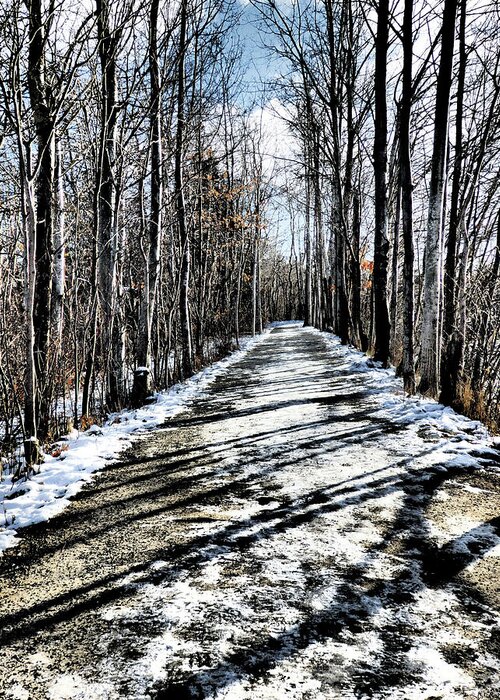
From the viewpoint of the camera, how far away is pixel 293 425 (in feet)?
18.1

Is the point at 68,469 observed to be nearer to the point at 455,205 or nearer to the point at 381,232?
the point at 381,232

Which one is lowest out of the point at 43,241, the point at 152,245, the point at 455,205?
the point at 43,241

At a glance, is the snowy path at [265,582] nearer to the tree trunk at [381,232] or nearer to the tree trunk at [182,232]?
the tree trunk at [381,232]

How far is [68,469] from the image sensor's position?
412 cm

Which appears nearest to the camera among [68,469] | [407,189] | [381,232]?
[68,469]

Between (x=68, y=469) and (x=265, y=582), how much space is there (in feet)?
8.06

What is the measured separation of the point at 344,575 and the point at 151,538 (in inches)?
47.9

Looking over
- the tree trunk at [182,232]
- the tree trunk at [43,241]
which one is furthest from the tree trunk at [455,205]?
the tree trunk at [43,241]

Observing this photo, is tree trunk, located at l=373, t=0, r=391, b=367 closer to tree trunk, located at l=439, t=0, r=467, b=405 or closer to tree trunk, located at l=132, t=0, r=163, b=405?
tree trunk, located at l=439, t=0, r=467, b=405

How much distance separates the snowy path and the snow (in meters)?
0.14

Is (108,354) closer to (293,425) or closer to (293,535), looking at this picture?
(293,425)

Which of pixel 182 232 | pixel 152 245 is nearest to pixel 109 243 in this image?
pixel 152 245

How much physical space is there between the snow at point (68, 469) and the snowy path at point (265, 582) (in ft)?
0.48

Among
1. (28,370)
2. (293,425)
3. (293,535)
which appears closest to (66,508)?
(28,370)
